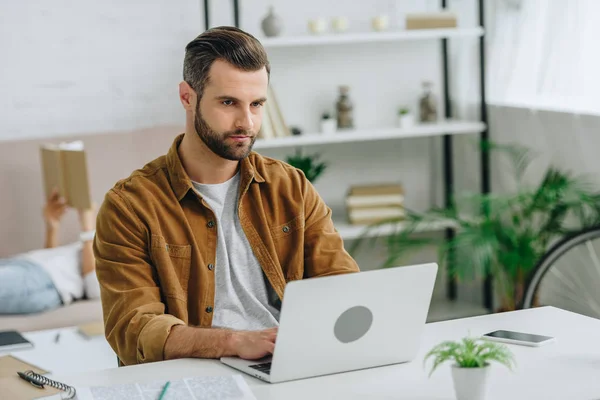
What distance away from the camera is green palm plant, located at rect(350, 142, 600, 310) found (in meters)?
3.57

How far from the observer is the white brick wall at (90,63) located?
417 centimetres

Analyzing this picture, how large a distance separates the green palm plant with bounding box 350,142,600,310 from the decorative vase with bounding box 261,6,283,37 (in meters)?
0.93

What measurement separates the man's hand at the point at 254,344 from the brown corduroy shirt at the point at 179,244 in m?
0.15

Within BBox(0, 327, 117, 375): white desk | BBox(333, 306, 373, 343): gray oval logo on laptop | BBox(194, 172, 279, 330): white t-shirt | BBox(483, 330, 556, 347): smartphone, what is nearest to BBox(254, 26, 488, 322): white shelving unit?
BBox(0, 327, 117, 375): white desk

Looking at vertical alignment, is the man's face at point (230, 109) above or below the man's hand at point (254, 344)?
above

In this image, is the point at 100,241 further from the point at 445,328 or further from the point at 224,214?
the point at 445,328

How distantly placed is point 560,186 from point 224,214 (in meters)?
1.86

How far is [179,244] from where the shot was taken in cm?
199

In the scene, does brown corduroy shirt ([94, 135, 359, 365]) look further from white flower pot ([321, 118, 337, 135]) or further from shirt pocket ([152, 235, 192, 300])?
white flower pot ([321, 118, 337, 135])

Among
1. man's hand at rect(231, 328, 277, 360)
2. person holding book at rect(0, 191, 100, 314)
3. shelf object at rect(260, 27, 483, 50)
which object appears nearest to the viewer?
man's hand at rect(231, 328, 277, 360)

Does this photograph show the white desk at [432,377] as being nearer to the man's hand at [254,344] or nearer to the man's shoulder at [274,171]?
the man's hand at [254,344]

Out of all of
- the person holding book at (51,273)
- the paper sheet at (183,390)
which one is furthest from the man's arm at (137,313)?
the person holding book at (51,273)

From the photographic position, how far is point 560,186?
11.6 ft

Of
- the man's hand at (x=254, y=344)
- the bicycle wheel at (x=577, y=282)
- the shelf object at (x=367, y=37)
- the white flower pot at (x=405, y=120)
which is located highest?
the shelf object at (x=367, y=37)
